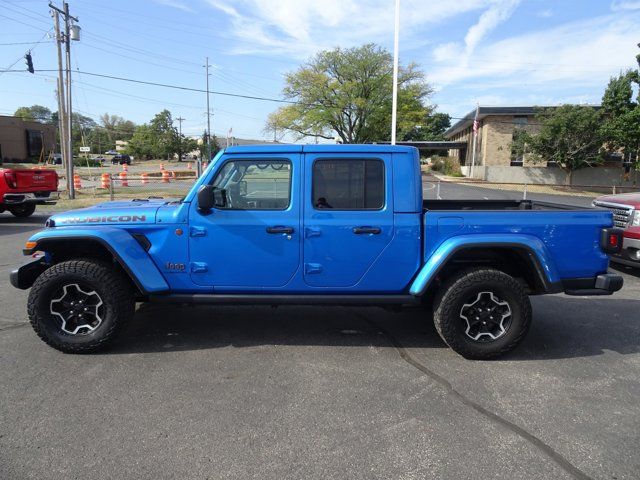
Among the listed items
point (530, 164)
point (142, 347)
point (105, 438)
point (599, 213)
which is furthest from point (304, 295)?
point (530, 164)

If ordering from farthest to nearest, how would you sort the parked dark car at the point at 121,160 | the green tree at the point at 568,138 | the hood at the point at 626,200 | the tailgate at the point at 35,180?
1. the parked dark car at the point at 121,160
2. the green tree at the point at 568,138
3. the tailgate at the point at 35,180
4. the hood at the point at 626,200

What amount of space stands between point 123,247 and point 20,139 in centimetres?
7384

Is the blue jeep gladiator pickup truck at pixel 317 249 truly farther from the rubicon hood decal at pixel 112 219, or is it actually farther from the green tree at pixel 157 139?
the green tree at pixel 157 139

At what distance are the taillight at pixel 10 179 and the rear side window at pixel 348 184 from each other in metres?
11.0

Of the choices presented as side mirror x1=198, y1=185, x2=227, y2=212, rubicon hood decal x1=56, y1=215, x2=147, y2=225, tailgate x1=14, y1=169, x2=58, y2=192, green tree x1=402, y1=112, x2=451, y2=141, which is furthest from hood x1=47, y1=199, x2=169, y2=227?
green tree x1=402, y1=112, x2=451, y2=141

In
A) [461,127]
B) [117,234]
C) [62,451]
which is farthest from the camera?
[461,127]

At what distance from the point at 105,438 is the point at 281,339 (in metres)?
1.92

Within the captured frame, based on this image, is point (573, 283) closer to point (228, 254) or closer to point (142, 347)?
point (228, 254)

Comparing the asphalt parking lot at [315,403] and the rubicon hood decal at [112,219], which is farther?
the rubicon hood decal at [112,219]

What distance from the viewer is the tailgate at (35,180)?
12180 mm

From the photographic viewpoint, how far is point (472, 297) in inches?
161

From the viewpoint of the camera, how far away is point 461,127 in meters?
52.6

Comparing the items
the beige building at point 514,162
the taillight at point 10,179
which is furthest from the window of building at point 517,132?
the taillight at point 10,179

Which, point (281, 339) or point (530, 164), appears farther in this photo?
point (530, 164)
